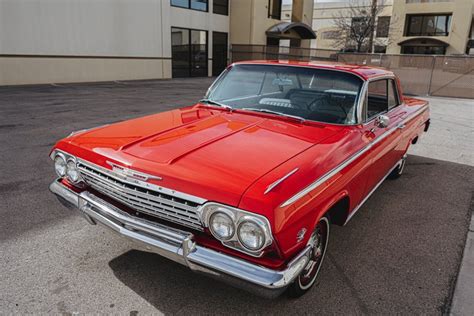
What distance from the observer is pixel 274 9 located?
1040 inches

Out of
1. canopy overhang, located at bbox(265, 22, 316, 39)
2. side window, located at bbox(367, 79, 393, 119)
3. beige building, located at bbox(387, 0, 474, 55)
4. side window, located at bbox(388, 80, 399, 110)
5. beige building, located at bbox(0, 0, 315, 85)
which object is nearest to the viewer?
side window, located at bbox(367, 79, 393, 119)

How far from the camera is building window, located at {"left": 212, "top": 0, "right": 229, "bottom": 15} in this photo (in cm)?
2277

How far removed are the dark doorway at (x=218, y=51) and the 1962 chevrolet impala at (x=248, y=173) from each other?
66.9ft

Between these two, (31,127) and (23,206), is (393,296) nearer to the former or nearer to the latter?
(23,206)

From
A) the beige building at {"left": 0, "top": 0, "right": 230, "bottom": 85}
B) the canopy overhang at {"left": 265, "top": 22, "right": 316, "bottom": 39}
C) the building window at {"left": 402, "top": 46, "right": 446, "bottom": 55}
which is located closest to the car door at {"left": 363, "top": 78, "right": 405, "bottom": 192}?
the beige building at {"left": 0, "top": 0, "right": 230, "bottom": 85}

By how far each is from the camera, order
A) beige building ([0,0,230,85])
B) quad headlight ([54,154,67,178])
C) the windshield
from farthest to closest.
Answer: beige building ([0,0,230,85]) < the windshield < quad headlight ([54,154,67,178])

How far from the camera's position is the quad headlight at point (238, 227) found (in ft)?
6.63

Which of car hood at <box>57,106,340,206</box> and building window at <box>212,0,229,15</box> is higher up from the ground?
building window at <box>212,0,229,15</box>

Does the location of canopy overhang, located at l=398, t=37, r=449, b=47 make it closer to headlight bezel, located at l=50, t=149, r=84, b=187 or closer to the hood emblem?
headlight bezel, located at l=50, t=149, r=84, b=187

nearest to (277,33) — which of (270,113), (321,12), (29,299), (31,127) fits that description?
(31,127)

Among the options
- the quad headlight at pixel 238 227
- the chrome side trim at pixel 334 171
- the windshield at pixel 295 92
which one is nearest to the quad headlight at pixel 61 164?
the quad headlight at pixel 238 227

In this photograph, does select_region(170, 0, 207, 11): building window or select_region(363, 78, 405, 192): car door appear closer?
select_region(363, 78, 405, 192): car door

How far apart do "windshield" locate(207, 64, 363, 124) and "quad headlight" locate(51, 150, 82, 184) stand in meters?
1.64

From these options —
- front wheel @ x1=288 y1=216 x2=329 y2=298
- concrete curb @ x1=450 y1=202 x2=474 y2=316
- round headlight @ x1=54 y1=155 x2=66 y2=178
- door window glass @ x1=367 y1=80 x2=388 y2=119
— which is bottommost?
concrete curb @ x1=450 y1=202 x2=474 y2=316
